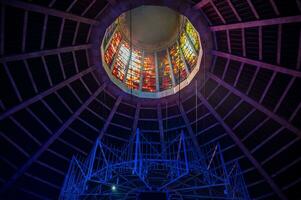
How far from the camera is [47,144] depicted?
21.4 meters

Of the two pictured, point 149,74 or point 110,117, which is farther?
point 149,74

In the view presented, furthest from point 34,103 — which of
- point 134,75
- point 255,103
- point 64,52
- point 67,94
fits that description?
point 255,103

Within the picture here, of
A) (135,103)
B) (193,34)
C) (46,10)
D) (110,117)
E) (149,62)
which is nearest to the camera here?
(46,10)

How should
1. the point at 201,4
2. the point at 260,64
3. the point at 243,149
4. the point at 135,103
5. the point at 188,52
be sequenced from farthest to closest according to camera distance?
1. the point at 188,52
2. the point at 135,103
3. the point at 243,149
4. the point at 260,64
5. the point at 201,4

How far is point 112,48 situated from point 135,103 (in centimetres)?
473

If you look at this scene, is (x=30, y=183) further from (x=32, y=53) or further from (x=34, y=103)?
(x=32, y=53)

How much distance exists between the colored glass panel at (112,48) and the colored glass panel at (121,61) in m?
0.42

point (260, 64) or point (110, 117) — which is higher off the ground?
point (110, 117)

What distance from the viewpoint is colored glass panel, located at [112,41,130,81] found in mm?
24234

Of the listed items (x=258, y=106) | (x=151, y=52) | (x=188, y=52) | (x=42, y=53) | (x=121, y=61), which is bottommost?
(x=258, y=106)

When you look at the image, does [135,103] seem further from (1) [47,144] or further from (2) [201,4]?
(2) [201,4]

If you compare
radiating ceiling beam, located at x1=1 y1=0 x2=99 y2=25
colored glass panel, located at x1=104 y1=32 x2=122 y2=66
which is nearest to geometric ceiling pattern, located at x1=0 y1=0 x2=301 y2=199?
radiating ceiling beam, located at x1=1 y1=0 x2=99 y2=25

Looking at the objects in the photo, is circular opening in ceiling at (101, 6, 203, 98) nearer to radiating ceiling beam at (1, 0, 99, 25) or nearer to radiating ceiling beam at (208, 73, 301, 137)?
radiating ceiling beam at (208, 73, 301, 137)

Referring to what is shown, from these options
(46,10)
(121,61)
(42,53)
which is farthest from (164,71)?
(46,10)
